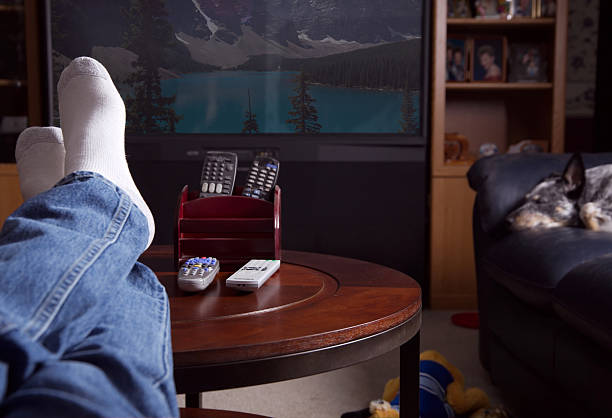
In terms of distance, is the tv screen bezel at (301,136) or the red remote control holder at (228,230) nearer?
the red remote control holder at (228,230)

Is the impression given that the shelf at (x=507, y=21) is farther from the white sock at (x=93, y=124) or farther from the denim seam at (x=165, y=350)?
the denim seam at (x=165, y=350)

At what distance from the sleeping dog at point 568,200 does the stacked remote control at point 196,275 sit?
907mm

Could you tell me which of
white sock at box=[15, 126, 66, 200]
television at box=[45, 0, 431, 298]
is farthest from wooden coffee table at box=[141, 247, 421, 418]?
television at box=[45, 0, 431, 298]

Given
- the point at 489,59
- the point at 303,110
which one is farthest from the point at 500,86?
the point at 303,110

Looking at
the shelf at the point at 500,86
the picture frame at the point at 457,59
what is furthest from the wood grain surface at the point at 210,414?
the picture frame at the point at 457,59

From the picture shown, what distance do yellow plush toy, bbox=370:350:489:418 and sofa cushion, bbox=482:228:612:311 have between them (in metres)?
0.23

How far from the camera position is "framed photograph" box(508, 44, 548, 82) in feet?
7.96

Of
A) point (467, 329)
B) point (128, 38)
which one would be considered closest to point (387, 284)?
point (467, 329)

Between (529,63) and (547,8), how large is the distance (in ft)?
0.75

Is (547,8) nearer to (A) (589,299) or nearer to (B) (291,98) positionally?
(B) (291,98)

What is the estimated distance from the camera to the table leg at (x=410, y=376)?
75 cm

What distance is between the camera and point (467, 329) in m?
2.04

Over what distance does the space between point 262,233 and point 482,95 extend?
2.05 metres

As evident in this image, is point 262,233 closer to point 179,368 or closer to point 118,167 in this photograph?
point 118,167
